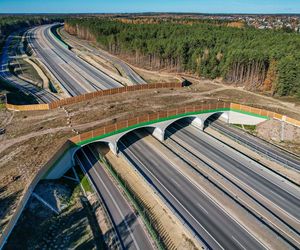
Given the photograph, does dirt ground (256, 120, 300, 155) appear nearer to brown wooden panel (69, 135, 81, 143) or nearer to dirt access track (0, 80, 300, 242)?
dirt access track (0, 80, 300, 242)

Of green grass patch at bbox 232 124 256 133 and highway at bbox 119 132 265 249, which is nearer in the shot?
highway at bbox 119 132 265 249

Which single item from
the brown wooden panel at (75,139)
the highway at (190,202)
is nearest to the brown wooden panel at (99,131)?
the brown wooden panel at (75,139)

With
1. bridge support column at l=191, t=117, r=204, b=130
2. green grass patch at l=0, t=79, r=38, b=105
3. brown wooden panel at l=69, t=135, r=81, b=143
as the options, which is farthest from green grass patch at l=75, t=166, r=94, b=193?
green grass patch at l=0, t=79, r=38, b=105

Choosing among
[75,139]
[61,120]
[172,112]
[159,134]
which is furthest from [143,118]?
[61,120]

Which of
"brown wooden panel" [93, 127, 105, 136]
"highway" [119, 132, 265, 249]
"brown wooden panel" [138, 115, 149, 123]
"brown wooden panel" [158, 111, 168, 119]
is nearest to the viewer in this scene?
"highway" [119, 132, 265, 249]

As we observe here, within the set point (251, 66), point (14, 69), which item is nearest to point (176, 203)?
point (251, 66)

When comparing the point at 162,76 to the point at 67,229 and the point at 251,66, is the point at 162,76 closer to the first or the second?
the point at 251,66

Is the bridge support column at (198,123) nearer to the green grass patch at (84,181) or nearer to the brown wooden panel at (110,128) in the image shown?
the brown wooden panel at (110,128)
